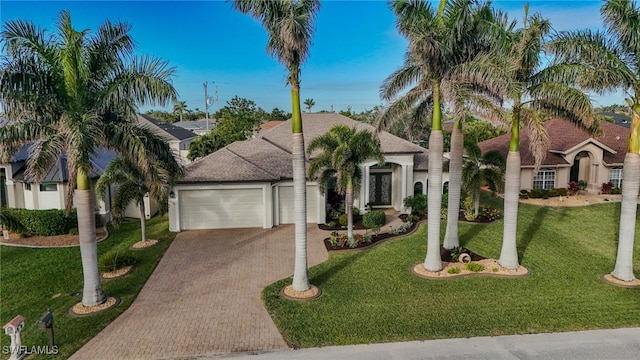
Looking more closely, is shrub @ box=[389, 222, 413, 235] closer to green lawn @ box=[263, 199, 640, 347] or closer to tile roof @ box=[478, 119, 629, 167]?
green lawn @ box=[263, 199, 640, 347]

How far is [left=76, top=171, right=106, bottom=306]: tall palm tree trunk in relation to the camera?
10695 mm

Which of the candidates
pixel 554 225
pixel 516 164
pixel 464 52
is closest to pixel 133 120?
pixel 464 52

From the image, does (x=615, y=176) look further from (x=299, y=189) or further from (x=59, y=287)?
(x=59, y=287)

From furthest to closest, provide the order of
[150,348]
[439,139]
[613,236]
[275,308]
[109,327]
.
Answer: [613,236] → [439,139] → [275,308] → [109,327] → [150,348]

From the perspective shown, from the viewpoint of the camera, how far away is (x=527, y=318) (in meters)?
10.2

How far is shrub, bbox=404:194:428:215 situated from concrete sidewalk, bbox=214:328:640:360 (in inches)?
459

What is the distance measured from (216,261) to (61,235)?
8575 millimetres

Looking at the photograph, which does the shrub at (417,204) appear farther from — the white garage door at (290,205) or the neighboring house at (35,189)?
the neighboring house at (35,189)

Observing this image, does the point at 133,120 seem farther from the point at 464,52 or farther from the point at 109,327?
the point at 464,52

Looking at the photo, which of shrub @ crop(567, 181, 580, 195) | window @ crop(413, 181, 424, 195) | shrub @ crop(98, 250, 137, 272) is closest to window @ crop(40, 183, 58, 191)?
shrub @ crop(98, 250, 137, 272)

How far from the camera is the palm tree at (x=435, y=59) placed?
11.5 meters

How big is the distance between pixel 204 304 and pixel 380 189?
14534 mm

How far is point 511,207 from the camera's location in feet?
42.4

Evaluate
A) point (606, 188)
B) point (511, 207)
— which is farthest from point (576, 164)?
point (511, 207)
